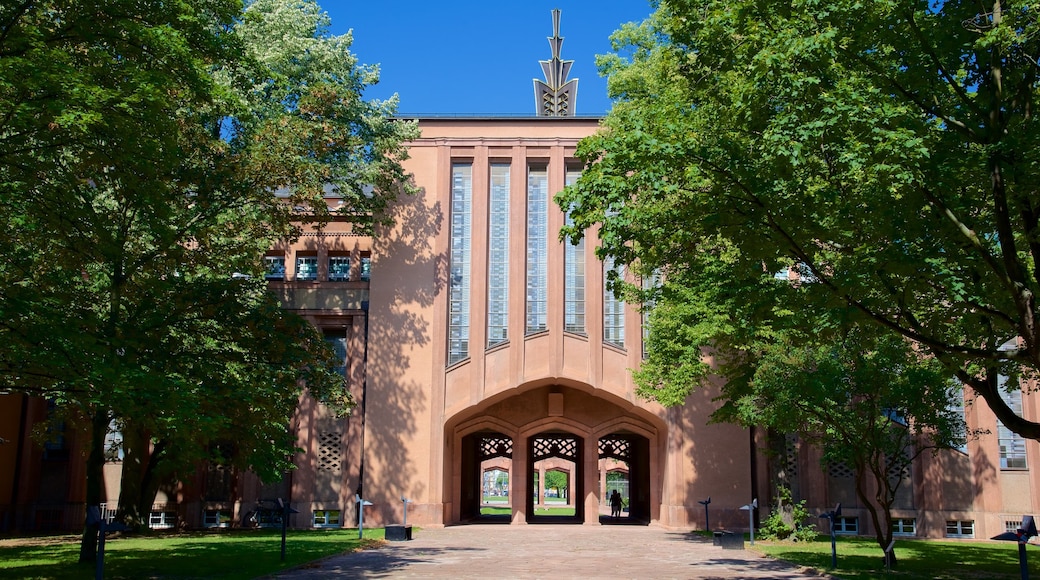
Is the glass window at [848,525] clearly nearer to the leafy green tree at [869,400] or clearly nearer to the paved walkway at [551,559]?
the paved walkway at [551,559]

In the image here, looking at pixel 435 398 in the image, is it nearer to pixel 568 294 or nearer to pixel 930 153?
pixel 568 294

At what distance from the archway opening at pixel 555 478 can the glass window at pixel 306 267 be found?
1042cm

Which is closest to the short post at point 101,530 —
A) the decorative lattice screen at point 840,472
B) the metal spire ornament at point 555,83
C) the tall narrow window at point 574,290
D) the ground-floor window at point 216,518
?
the ground-floor window at point 216,518

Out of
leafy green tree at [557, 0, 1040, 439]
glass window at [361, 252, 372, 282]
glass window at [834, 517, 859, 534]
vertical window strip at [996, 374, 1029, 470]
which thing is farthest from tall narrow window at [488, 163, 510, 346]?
leafy green tree at [557, 0, 1040, 439]

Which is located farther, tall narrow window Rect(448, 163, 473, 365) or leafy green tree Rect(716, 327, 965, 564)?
tall narrow window Rect(448, 163, 473, 365)

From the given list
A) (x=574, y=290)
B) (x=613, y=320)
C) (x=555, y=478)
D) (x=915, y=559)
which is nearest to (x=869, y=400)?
(x=915, y=559)

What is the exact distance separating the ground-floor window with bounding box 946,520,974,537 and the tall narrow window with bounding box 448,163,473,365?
1764 cm

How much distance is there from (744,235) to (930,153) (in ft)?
8.11

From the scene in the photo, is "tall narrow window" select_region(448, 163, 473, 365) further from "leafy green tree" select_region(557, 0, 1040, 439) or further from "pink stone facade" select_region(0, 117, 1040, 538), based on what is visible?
"leafy green tree" select_region(557, 0, 1040, 439)

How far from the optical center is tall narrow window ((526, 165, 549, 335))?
31422 mm

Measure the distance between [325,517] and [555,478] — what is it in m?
54.0

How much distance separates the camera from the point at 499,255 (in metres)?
31.8

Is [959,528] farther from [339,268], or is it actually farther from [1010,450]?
[339,268]

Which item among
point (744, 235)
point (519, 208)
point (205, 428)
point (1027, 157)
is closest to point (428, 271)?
point (519, 208)
